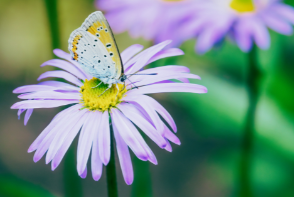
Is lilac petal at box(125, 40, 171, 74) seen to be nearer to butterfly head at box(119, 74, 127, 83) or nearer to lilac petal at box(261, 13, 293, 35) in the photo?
butterfly head at box(119, 74, 127, 83)

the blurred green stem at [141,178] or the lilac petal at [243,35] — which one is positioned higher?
the lilac petal at [243,35]

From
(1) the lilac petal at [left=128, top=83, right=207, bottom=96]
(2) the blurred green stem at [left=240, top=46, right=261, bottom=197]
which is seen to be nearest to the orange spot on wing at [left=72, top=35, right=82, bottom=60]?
(1) the lilac petal at [left=128, top=83, right=207, bottom=96]

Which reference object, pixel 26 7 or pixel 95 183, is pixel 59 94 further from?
pixel 26 7

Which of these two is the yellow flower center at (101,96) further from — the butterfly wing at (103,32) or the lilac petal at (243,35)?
the lilac petal at (243,35)

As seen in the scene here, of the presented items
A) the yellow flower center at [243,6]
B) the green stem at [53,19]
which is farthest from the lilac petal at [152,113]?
the yellow flower center at [243,6]

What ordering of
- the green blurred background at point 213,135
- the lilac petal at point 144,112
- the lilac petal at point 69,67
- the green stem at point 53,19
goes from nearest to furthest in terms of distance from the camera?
the lilac petal at point 144,112
the lilac petal at point 69,67
the green stem at point 53,19
the green blurred background at point 213,135

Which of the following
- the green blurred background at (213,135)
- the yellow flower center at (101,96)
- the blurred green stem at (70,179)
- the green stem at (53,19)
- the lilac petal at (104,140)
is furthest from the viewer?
the green blurred background at (213,135)

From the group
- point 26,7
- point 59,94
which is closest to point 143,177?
point 59,94

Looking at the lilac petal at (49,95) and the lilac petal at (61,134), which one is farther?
the lilac petal at (49,95)
